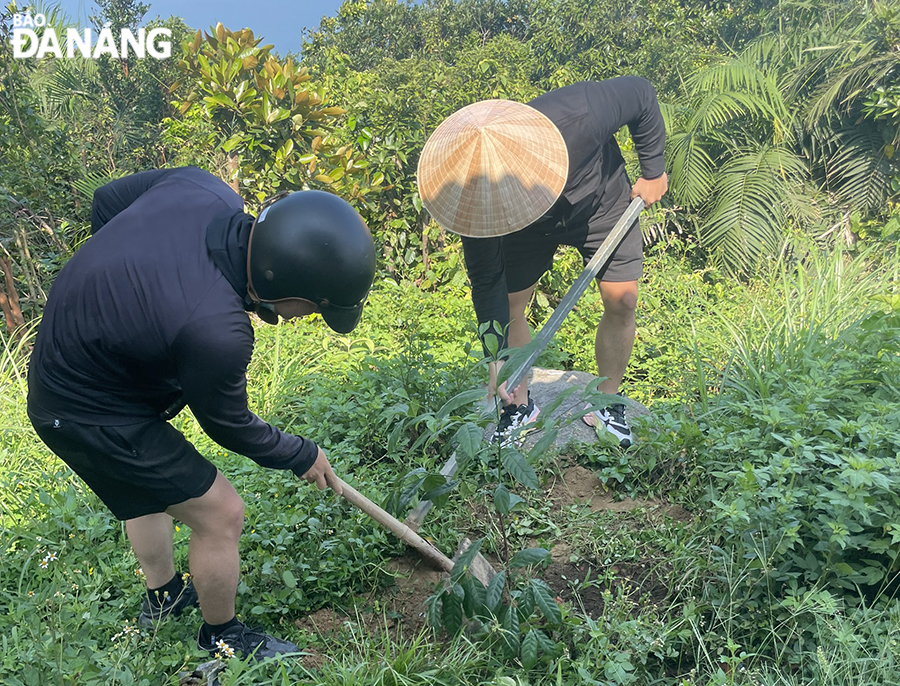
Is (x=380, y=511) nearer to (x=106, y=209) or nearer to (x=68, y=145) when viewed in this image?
(x=106, y=209)

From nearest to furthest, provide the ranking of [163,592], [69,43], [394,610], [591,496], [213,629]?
1. [213,629]
2. [163,592]
3. [394,610]
4. [591,496]
5. [69,43]

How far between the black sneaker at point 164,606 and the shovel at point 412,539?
0.68 m

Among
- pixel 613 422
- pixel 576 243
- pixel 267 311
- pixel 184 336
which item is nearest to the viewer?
pixel 184 336

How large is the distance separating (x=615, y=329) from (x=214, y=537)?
2346 millimetres

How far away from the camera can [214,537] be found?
2.34m

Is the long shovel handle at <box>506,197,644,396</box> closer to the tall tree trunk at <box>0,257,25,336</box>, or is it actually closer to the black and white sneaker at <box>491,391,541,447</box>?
the black and white sneaker at <box>491,391,541,447</box>

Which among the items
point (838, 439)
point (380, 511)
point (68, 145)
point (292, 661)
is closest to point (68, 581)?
point (292, 661)

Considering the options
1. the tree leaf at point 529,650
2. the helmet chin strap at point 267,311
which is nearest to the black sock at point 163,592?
the helmet chin strap at point 267,311

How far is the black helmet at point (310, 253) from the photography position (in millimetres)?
2053

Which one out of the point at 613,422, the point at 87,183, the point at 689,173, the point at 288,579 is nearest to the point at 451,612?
the point at 288,579

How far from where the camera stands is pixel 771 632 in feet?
7.83

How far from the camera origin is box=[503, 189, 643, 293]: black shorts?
148 inches

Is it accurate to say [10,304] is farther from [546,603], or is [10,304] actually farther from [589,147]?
[546,603]

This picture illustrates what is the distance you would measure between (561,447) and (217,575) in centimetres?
196
